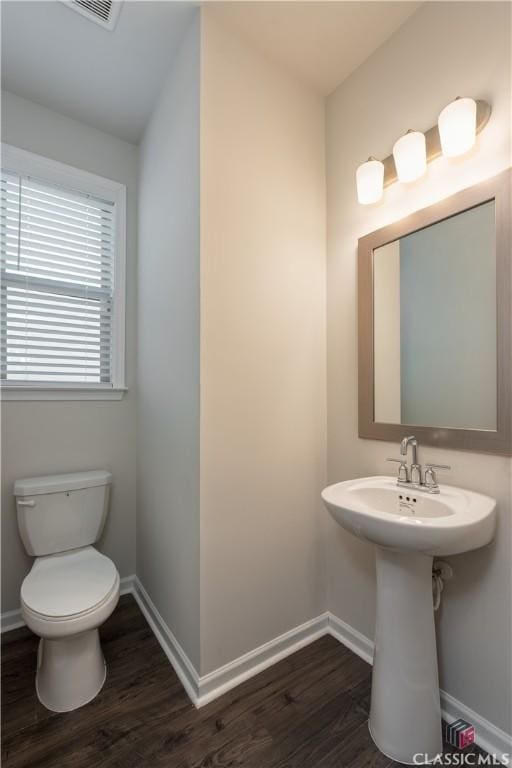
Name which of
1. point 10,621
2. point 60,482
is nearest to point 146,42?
point 60,482

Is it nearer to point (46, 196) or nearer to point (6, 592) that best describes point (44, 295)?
point (46, 196)

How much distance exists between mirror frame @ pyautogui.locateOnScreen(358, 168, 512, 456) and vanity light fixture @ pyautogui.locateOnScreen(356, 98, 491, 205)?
5.7 inches

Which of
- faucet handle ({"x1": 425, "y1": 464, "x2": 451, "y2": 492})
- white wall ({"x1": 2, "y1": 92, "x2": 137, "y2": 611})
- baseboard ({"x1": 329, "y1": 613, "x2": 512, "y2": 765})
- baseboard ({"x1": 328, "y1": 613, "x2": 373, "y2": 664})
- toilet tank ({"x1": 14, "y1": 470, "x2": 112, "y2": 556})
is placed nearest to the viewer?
baseboard ({"x1": 329, "y1": 613, "x2": 512, "y2": 765})

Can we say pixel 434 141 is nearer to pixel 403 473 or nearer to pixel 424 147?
pixel 424 147

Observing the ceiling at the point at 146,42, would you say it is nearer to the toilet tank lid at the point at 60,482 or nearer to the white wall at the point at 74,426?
the white wall at the point at 74,426

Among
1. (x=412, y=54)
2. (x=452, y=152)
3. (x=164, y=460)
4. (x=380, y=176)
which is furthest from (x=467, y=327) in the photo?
(x=164, y=460)

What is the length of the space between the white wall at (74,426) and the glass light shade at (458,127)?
5.61 ft

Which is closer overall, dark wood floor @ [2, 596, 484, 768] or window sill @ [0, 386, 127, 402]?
dark wood floor @ [2, 596, 484, 768]

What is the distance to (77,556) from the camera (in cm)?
171

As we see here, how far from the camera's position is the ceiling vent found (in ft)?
4.42

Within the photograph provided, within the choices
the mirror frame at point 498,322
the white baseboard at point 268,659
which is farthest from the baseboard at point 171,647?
the mirror frame at point 498,322

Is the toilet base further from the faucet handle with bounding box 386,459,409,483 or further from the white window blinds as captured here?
the faucet handle with bounding box 386,459,409,483

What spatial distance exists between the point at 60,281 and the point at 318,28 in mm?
1708

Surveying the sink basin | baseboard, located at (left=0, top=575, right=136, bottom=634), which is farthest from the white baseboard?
the sink basin
